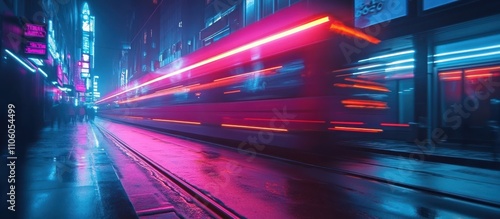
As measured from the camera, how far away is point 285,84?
9.04 metres

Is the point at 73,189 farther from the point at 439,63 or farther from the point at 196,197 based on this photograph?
the point at 439,63

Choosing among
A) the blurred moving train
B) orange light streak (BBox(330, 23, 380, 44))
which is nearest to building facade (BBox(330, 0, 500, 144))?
orange light streak (BBox(330, 23, 380, 44))

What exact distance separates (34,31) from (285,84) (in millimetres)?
14319

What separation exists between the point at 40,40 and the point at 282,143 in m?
14.1

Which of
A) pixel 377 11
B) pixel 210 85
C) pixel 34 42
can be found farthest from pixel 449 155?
pixel 34 42

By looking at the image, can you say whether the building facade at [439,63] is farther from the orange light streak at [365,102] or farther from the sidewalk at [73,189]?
the sidewalk at [73,189]

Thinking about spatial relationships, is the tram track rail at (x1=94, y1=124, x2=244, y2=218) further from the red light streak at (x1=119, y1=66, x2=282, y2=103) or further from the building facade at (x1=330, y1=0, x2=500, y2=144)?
the building facade at (x1=330, y1=0, x2=500, y2=144)

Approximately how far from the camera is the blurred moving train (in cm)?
830

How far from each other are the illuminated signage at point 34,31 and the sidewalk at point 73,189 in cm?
925

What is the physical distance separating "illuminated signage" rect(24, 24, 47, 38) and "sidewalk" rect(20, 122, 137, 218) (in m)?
9.25

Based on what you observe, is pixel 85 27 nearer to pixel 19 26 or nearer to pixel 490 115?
pixel 19 26

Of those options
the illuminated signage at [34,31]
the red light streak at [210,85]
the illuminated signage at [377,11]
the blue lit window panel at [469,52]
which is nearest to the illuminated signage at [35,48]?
the illuminated signage at [34,31]

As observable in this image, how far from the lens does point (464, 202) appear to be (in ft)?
18.0

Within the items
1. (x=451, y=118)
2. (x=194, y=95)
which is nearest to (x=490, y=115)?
(x=451, y=118)
